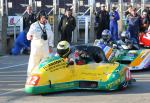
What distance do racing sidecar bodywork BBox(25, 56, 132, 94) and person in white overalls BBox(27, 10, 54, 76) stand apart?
1281 mm

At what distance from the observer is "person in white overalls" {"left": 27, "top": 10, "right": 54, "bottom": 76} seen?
12680mm

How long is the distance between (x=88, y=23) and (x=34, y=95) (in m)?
15.3

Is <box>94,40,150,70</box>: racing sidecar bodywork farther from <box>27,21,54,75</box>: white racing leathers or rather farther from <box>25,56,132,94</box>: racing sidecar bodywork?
<box>25,56,132,94</box>: racing sidecar bodywork

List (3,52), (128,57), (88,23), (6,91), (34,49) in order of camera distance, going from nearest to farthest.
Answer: (6,91) → (34,49) → (128,57) → (3,52) → (88,23)

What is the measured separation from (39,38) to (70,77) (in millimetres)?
1915

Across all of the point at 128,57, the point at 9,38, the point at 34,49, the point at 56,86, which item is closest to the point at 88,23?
the point at 9,38

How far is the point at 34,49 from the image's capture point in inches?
503

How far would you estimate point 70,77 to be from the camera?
11.2 metres

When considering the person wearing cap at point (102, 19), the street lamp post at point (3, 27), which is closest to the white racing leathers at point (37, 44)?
the street lamp post at point (3, 27)

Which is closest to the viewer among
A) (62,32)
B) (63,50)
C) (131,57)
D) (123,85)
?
(123,85)

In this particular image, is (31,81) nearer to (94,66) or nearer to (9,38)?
(94,66)

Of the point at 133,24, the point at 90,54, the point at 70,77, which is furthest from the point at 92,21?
the point at 70,77

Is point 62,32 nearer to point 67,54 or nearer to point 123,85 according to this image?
point 67,54

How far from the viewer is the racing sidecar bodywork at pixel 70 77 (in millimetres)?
10828
